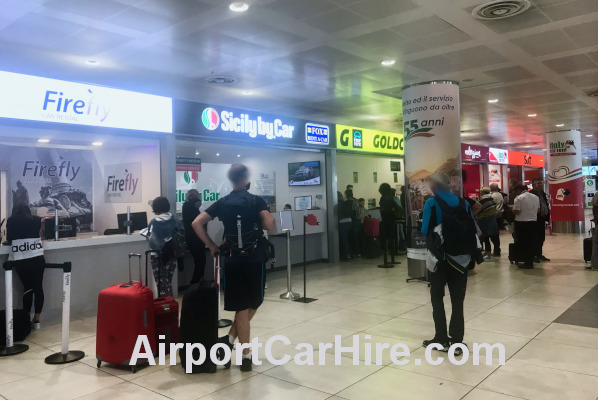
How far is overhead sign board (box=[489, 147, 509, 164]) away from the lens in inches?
651

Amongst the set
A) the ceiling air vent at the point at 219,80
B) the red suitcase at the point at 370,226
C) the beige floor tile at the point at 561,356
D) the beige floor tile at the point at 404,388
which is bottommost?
the beige floor tile at the point at 404,388

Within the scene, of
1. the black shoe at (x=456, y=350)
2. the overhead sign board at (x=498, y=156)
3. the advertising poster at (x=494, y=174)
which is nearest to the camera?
the black shoe at (x=456, y=350)

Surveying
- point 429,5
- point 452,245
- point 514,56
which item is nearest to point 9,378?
point 452,245

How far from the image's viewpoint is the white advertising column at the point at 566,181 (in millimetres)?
13320

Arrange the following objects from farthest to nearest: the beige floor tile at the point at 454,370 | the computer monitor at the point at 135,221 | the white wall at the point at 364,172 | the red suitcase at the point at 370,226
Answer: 1. the white wall at the point at 364,172
2. the red suitcase at the point at 370,226
3. the computer monitor at the point at 135,221
4. the beige floor tile at the point at 454,370

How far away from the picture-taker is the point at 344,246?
31.5 ft

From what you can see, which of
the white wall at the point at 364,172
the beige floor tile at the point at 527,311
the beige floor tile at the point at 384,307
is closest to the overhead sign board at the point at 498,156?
the white wall at the point at 364,172

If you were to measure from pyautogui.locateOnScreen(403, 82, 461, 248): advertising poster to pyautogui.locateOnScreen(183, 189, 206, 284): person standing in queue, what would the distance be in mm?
3170

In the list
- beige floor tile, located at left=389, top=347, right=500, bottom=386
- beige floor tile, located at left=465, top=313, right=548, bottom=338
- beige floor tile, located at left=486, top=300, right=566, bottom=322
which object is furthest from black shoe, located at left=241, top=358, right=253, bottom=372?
beige floor tile, located at left=486, top=300, right=566, bottom=322

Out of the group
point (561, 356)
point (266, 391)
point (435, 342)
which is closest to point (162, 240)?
point (266, 391)

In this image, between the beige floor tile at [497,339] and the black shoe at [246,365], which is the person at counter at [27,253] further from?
the beige floor tile at [497,339]

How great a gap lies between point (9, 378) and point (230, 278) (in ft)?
6.13

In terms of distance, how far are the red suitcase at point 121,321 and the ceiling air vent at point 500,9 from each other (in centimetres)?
406

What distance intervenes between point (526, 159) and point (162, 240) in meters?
18.6
